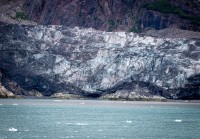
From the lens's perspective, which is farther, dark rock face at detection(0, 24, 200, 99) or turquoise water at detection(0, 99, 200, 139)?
dark rock face at detection(0, 24, 200, 99)

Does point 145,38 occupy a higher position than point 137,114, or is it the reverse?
point 145,38

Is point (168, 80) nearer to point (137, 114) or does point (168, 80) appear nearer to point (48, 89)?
point (48, 89)

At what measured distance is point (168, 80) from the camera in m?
177

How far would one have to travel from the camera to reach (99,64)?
18400 cm

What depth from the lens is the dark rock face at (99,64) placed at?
584ft

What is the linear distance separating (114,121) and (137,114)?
18085mm

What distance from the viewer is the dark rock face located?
17788 cm

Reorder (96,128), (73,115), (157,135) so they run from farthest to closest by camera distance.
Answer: (73,115) < (96,128) < (157,135)

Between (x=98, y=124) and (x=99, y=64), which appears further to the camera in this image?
(x=99, y=64)

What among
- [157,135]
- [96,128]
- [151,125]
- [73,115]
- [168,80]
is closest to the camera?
[157,135]

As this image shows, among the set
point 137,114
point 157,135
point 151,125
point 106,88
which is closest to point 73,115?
point 137,114

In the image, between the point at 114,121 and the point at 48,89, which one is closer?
the point at 114,121

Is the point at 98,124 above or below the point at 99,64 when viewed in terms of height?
below

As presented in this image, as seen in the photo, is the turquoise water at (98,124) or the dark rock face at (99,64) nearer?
the turquoise water at (98,124)
